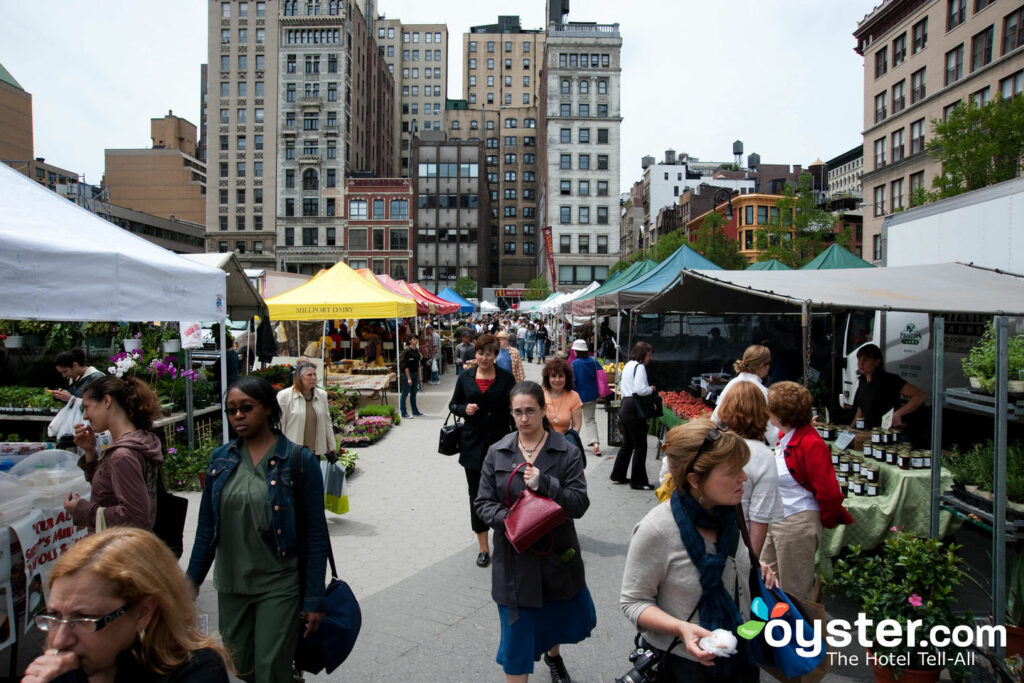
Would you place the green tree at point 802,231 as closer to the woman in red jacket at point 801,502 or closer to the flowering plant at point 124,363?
the flowering plant at point 124,363

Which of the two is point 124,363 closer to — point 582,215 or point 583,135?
point 582,215

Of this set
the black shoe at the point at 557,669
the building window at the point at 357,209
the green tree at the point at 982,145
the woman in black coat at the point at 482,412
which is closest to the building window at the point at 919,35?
the green tree at the point at 982,145

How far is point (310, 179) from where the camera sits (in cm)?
7819

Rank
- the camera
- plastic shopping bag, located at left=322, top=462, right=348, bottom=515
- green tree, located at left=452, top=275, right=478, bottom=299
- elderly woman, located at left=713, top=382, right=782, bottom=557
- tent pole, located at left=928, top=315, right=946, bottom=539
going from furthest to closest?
green tree, located at left=452, top=275, right=478, bottom=299 → plastic shopping bag, located at left=322, top=462, right=348, bottom=515 → tent pole, located at left=928, top=315, right=946, bottom=539 → elderly woman, located at left=713, top=382, right=782, bottom=557 → the camera

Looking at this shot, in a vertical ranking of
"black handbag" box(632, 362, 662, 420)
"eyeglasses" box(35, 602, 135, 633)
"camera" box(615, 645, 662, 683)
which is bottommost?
"camera" box(615, 645, 662, 683)

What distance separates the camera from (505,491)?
11.4ft

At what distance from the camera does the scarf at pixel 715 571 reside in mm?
2293

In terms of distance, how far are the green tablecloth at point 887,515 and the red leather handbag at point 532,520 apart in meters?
3.16

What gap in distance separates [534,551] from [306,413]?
12.4 ft

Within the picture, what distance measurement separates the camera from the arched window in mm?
78000

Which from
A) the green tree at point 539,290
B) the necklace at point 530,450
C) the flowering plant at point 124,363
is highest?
the green tree at point 539,290

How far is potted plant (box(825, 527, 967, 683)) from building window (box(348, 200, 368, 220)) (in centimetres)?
7767

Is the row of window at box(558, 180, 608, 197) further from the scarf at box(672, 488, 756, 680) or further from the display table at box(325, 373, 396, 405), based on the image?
the scarf at box(672, 488, 756, 680)

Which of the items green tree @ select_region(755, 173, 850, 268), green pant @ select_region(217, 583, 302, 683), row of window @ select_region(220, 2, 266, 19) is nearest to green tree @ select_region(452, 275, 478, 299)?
green tree @ select_region(755, 173, 850, 268)
